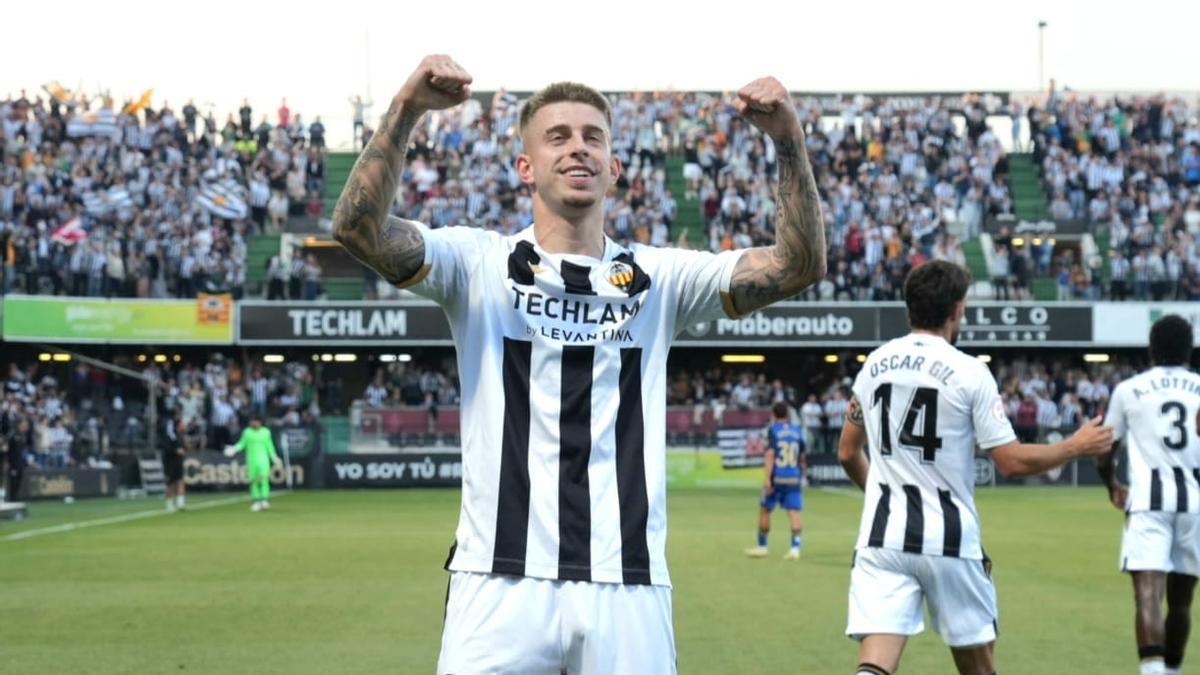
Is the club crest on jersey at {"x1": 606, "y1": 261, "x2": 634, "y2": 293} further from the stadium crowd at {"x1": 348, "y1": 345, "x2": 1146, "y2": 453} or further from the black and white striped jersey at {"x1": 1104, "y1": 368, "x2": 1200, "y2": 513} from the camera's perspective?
the stadium crowd at {"x1": 348, "y1": 345, "x2": 1146, "y2": 453}

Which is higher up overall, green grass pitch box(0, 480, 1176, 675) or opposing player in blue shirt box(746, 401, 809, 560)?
opposing player in blue shirt box(746, 401, 809, 560)

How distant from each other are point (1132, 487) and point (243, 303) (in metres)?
35.8

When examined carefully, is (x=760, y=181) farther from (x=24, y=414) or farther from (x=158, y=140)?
(x=24, y=414)

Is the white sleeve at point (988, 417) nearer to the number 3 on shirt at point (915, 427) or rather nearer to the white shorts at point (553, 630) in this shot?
the number 3 on shirt at point (915, 427)

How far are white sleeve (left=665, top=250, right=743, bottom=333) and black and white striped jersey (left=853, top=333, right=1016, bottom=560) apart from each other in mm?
2875

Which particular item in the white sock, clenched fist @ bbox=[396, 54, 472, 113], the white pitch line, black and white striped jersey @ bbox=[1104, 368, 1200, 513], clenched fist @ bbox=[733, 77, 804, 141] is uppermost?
clenched fist @ bbox=[396, 54, 472, 113]

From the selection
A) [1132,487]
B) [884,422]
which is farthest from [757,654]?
[884,422]

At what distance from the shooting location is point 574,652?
457 centimetres

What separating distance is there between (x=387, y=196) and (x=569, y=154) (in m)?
0.54

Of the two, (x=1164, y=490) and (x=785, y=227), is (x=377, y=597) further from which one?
(x=785, y=227)

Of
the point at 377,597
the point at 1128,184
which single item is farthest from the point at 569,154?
the point at 1128,184

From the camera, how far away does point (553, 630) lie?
4574 mm

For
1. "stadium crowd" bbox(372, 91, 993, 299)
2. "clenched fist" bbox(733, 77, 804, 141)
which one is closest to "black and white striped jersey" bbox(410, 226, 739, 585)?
"clenched fist" bbox(733, 77, 804, 141)

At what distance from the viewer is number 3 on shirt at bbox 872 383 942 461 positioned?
25.2 ft
